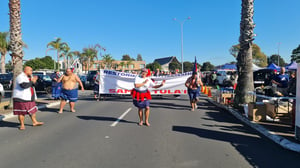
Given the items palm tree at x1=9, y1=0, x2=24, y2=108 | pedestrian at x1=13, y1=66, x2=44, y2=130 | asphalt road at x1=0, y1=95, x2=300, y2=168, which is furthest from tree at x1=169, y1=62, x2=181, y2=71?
pedestrian at x1=13, y1=66, x2=44, y2=130

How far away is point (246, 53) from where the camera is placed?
980cm

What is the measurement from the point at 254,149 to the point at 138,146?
96.8 inches

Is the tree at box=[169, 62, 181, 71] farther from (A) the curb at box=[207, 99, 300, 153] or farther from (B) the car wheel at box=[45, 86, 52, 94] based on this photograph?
(A) the curb at box=[207, 99, 300, 153]

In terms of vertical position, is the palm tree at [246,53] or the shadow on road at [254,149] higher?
the palm tree at [246,53]

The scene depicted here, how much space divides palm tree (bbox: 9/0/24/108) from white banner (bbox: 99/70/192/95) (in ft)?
15.7

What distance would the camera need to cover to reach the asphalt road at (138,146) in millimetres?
4305

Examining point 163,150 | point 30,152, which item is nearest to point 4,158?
point 30,152

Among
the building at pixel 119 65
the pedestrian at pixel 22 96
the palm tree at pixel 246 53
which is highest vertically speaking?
the building at pixel 119 65

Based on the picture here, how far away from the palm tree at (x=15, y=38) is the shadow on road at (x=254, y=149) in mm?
7844

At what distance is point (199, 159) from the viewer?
4.46 meters

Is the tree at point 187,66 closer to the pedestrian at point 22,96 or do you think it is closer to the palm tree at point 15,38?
the palm tree at point 15,38

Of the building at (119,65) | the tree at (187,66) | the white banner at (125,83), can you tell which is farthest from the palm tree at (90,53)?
the white banner at (125,83)

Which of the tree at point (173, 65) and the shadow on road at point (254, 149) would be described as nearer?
the shadow on road at point (254, 149)

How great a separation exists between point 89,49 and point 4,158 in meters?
60.9
